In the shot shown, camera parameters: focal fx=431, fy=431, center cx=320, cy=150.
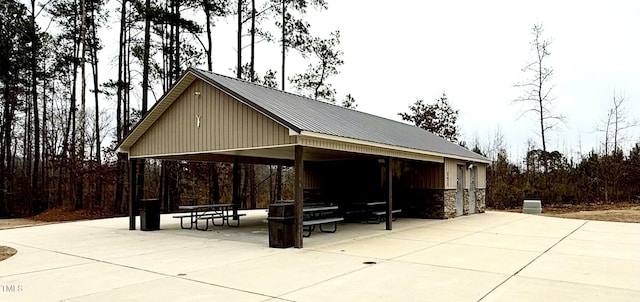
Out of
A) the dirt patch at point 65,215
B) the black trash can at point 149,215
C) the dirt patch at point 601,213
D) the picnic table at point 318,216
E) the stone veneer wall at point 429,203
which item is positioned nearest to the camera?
the picnic table at point 318,216

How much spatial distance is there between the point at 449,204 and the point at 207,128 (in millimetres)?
8349

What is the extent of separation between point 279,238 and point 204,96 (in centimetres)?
387

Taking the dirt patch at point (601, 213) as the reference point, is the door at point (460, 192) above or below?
above

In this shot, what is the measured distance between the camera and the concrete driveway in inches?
194

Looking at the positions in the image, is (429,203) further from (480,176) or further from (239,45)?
(239,45)

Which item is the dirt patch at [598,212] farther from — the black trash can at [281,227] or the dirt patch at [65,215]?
the dirt patch at [65,215]

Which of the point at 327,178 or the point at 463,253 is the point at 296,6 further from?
the point at 463,253

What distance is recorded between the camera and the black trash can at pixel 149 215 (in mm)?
11125

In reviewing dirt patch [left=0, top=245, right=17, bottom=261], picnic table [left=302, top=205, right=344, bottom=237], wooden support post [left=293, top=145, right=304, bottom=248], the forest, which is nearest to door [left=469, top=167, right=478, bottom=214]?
the forest

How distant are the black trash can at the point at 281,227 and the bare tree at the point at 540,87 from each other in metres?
17.7

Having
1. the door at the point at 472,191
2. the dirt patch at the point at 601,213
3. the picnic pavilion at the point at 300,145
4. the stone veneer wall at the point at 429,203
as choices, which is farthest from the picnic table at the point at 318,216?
the dirt patch at the point at 601,213

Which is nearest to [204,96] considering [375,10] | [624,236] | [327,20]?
[375,10]

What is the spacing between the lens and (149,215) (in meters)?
11.1

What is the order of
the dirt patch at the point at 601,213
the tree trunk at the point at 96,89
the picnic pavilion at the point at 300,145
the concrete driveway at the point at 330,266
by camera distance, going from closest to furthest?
the concrete driveway at the point at 330,266 → the picnic pavilion at the point at 300,145 → the dirt patch at the point at 601,213 → the tree trunk at the point at 96,89
